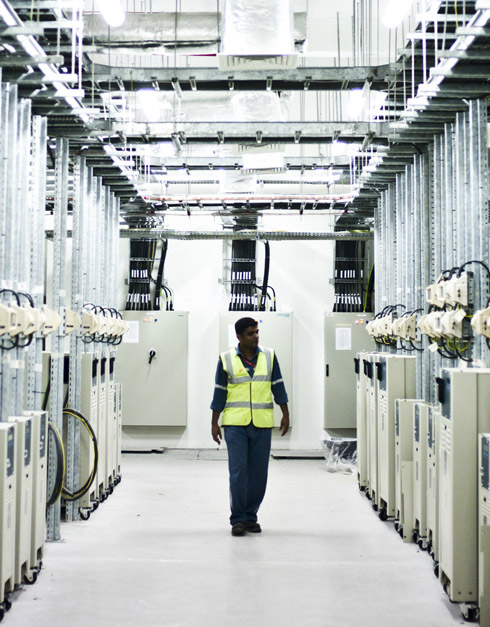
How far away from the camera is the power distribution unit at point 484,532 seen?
3408mm

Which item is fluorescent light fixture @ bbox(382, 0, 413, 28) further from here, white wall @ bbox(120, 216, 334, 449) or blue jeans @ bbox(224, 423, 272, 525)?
white wall @ bbox(120, 216, 334, 449)

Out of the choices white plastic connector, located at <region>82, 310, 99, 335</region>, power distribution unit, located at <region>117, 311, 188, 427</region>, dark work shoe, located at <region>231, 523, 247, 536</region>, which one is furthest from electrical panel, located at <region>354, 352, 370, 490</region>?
power distribution unit, located at <region>117, 311, 188, 427</region>

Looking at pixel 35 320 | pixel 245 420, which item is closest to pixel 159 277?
pixel 245 420

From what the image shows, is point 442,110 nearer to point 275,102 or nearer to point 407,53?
→ point 407,53

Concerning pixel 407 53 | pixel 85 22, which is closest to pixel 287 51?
pixel 407 53

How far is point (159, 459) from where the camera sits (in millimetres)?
8820

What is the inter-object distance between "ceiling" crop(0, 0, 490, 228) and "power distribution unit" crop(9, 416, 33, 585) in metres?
1.92

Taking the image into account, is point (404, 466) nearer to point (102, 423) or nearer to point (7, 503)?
point (102, 423)

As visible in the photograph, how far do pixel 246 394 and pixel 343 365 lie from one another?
3.90 metres

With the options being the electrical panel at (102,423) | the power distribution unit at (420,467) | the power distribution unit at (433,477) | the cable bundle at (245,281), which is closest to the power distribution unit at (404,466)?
the power distribution unit at (420,467)

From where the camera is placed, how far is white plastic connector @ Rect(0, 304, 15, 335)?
12.2 ft

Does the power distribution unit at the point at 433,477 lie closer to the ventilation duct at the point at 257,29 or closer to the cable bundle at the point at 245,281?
the ventilation duct at the point at 257,29

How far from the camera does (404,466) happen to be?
5.19 meters

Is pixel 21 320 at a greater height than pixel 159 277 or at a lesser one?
lesser
